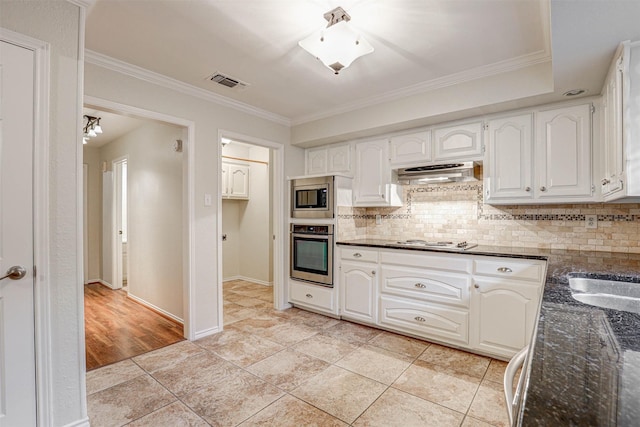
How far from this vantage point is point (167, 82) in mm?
2785

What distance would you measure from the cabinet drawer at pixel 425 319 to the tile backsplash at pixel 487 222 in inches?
32.4

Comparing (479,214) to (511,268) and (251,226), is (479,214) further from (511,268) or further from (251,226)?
(251,226)

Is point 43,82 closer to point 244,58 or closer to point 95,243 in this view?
point 244,58

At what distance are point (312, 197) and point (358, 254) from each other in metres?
0.86

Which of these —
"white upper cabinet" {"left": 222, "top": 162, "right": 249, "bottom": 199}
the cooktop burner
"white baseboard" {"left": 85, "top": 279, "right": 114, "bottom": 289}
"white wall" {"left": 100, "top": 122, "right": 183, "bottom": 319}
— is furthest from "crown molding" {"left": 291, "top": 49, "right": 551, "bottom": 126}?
"white baseboard" {"left": 85, "top": 279, "right": 114, "bottom": 289}

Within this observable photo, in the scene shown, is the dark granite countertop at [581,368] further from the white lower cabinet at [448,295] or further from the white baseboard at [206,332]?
the white baseboard at [206,332]

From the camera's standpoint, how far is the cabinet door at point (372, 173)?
348 cm

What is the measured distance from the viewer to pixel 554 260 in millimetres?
2100

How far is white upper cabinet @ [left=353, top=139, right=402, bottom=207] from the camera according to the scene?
3469 millimetres

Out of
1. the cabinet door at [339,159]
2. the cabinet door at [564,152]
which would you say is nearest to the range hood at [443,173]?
the cabinet door at [564,152]

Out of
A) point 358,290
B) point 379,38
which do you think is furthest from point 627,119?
point 358,290

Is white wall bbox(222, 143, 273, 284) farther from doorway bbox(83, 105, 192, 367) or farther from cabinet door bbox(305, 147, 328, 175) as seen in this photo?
doorway bbox(83, 105, 192, 367)

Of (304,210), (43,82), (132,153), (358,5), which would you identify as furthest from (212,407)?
(132,153)

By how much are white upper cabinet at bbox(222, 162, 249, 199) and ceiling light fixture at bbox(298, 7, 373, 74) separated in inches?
135
